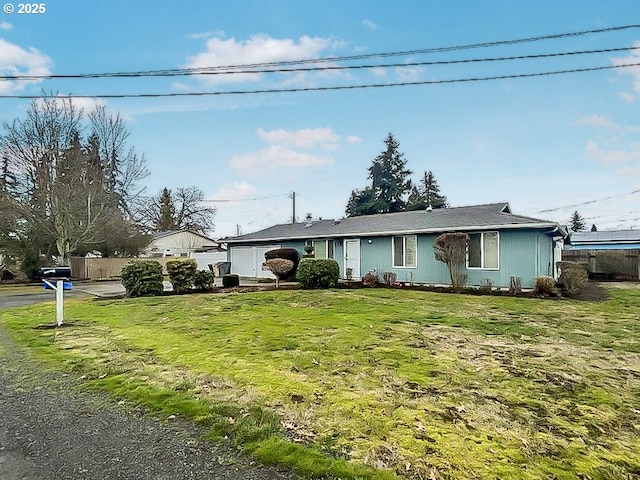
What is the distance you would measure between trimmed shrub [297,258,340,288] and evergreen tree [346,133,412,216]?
897 inches

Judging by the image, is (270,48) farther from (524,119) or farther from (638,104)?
(638,104)

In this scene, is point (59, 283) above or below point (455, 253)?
below

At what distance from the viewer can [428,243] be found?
16.1 meters

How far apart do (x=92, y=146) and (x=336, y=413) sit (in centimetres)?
2777

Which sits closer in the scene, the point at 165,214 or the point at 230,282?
the point at 230,282

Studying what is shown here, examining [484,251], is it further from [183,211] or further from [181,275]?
[183,211]

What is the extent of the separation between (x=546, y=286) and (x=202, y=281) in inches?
453

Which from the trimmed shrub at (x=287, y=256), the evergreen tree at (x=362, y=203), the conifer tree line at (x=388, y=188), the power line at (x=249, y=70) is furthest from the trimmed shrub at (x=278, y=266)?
the conifer tree line at (x=388, y=188)

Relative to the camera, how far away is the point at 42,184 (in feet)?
72.1

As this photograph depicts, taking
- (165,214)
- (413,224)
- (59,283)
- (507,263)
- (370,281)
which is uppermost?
(165,214)

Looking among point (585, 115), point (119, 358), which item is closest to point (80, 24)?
point (119, 358)

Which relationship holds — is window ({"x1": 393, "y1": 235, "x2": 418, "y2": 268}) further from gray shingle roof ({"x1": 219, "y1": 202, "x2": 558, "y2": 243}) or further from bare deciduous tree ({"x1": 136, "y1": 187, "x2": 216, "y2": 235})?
bare deciduous tree ({"x1": 136, "y1": 187, "x2": 216, "y2": 235})

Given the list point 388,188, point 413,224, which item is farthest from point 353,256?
point 388,188

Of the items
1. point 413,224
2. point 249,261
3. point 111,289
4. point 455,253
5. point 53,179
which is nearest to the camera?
point 455,253
